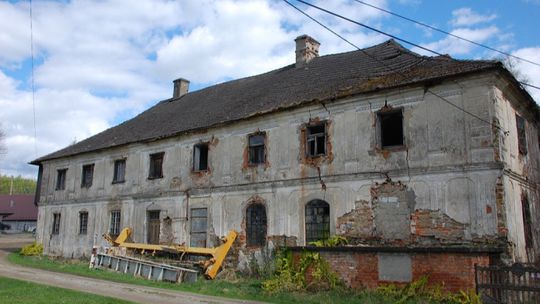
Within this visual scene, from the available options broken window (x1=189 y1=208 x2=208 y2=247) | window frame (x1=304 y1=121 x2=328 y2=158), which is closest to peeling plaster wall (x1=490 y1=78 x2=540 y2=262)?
window frame (x1=304 y1=121 x2=328 y2=158)

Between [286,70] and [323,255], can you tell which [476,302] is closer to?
[323,255]

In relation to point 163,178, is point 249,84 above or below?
above

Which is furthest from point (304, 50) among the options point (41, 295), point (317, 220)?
point (41, 295)

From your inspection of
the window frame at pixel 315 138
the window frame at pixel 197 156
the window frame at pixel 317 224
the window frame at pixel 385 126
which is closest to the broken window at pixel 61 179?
the window frame at pixel 197 156

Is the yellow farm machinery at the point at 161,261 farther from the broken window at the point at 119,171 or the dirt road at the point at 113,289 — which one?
the broken window at the point at 119,171

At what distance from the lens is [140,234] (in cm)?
2109

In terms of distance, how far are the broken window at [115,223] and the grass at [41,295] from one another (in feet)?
29.0

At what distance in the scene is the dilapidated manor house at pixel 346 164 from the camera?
1259 centimetres

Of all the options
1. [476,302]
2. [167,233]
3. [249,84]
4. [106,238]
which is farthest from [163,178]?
[476,302]

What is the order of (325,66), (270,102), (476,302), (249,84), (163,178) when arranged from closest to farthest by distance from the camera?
(476,302) → (270,102) → (325,66) → (163,178) → (249,84)

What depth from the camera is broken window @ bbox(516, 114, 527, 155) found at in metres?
14.5

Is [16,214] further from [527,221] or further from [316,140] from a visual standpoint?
[527,221]

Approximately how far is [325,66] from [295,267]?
9.01 m

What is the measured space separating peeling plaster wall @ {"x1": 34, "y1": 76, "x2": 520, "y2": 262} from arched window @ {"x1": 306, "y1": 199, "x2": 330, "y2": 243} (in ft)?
0.70
